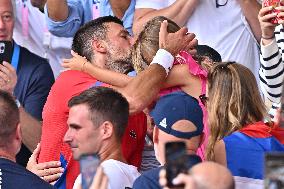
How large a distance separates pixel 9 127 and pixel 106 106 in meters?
0.56

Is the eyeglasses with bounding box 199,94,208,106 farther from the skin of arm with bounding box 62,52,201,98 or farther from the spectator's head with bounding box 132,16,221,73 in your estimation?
the spectator's head with bounding box 132,16,221,73

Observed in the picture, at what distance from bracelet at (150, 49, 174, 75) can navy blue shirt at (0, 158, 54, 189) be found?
3.91ft

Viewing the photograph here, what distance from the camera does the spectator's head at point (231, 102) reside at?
203 inches

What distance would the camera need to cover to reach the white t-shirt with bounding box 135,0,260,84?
7.17 metres

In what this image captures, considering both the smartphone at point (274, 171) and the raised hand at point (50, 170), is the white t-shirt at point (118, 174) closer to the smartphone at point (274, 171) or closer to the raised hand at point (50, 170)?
the raised hand at point (50, 170)

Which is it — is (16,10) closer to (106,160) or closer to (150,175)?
(106,160)

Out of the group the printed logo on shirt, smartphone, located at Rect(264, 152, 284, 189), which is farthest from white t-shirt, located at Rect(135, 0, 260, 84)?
smartphone, located at Rect(264, 152, 284, 189)

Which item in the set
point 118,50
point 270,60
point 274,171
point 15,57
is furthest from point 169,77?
point 274,171

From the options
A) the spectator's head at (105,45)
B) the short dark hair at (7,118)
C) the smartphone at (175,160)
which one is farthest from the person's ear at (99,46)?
the smartphone at (175,160)

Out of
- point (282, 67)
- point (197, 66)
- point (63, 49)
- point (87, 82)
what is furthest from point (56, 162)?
point (63, 49)

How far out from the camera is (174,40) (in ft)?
19.2

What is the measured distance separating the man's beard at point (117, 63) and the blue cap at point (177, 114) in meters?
1.26

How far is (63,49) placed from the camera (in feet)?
25.9

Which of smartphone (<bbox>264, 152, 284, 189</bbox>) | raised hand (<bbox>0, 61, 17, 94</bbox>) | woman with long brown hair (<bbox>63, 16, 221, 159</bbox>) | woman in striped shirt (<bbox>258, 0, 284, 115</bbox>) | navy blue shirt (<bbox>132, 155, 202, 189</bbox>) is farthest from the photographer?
raised hand (<bbox>0, 61, 17, 94</bbox>)
